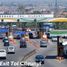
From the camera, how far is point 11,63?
36719 millimetres

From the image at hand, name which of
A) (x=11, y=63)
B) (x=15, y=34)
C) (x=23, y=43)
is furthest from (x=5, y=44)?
(x=11, y=63)

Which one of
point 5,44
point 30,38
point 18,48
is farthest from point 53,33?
point 30,38

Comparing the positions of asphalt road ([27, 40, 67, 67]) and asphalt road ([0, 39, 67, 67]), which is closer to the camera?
asphalt road ([27, 40, 67, 67])

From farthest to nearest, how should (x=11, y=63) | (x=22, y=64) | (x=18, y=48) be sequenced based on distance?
1. (x=18, y=48)
2. (x=11, y=63)
3. (x=22, y=64)

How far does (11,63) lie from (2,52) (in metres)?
4.58

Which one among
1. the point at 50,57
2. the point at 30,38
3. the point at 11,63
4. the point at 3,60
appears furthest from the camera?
the point at 30,38

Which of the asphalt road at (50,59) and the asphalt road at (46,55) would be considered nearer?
the asphalt road at (50,59)

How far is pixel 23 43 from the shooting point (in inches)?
2078

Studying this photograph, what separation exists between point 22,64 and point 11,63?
247 centimetres

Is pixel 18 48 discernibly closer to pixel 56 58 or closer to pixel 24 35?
pixel 56 58

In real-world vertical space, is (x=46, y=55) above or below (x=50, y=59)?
below

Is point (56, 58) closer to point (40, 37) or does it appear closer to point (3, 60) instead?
point (3, 60)

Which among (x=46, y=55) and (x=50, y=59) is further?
(x=46, y=55)

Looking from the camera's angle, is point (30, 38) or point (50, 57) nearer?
point (50, 57)
